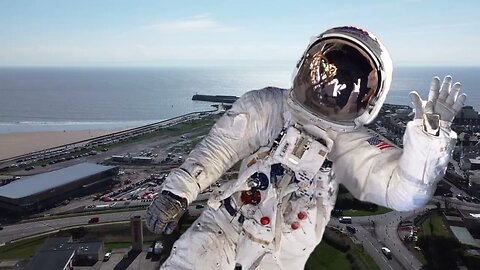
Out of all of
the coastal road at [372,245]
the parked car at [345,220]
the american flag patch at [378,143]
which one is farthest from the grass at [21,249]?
the american flag patch at [378,143]

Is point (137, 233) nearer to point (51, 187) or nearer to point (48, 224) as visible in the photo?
point (48, 224)

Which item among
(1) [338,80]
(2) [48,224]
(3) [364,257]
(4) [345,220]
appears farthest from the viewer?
(2) [48,224]

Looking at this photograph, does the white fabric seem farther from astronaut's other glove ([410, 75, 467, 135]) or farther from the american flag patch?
astronaut's other glove ([410, 75, 467, 135])

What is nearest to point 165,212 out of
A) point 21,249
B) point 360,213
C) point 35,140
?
point 21,249

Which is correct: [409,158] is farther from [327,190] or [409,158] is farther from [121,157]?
[121,157]

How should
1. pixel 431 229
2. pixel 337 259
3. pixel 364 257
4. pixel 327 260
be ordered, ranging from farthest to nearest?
pixel 431 229, pixel 364 257, pixel 337 259, pixel 327 260

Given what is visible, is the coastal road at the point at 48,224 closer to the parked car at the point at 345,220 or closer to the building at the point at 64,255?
the building at the point at 64,255

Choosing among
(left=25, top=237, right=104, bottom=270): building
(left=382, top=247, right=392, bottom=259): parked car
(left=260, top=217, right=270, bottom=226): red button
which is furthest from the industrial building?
(left=260, top=217, right=270, bottom=226): red button

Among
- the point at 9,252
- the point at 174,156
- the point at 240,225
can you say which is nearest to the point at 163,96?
the point at 174,156
